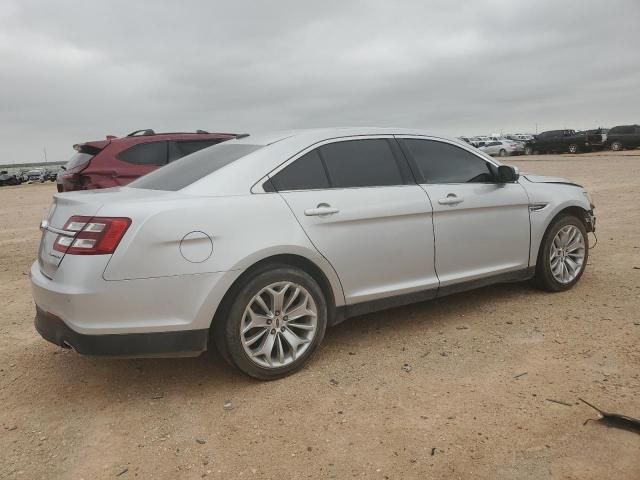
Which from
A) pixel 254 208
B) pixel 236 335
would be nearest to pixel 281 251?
pixel 254 208

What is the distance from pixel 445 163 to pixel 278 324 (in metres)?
1.91

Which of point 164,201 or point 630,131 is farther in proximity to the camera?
point 630,131

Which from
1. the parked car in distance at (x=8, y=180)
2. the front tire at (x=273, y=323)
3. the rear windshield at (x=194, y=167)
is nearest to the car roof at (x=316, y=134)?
the rear windshield at (x=194, y=167)

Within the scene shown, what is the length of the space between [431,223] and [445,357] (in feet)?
3.12

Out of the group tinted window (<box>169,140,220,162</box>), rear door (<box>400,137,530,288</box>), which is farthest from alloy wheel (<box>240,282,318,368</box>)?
tinted window (<box>169,140,220,162</box>)

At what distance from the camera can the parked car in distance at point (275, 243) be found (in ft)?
10.0

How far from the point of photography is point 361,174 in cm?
394

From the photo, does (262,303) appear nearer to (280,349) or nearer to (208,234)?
(280,349)

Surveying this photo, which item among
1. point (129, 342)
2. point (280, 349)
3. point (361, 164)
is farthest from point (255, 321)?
point (361, 164)

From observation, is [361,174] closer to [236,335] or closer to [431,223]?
[431,223]

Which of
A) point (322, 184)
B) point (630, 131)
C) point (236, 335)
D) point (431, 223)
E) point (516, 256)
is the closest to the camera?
point (236, 335)

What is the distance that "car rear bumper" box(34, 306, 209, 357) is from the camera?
3053mm

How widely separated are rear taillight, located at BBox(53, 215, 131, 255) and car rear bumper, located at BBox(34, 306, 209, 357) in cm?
43

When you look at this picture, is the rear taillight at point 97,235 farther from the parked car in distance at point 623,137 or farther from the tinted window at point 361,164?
the parked car in distance at point 623,137
